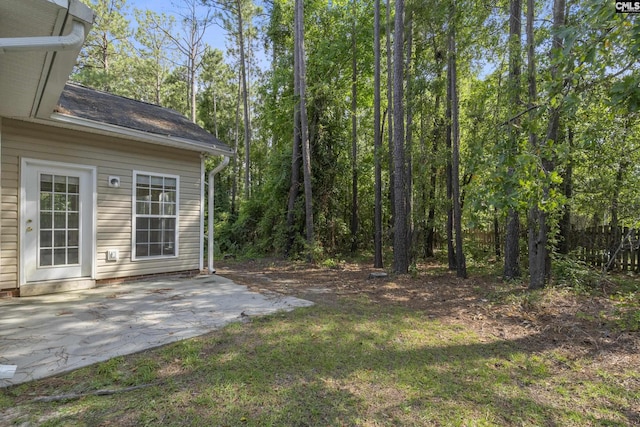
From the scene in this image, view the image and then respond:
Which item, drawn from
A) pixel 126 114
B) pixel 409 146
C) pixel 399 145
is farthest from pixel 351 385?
pixel 409 146

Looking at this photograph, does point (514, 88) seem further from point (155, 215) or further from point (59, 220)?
point (59, 220)

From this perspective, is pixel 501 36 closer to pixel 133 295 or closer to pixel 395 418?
pixel 395 418

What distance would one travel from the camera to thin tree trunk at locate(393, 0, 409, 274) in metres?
7.00

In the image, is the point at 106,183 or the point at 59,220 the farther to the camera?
the point at 106,183

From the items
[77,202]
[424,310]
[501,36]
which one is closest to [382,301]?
[424,310]

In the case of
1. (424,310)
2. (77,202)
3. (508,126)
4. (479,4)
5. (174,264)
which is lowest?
(424,310)

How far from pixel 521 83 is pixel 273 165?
8239 millimetres

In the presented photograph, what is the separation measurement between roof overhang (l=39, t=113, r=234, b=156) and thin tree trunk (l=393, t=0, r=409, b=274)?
3.62m

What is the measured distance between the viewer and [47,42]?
94.0 inches

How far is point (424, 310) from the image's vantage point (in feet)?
15.7

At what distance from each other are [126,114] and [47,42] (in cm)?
405

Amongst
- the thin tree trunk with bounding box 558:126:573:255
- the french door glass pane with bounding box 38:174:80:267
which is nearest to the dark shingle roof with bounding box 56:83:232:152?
the french door glass pane with bounding box 38:174:80:267

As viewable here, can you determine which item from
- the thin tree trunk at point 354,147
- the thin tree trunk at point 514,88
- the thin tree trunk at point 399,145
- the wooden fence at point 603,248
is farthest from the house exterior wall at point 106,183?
the wooden fence at point 603,248

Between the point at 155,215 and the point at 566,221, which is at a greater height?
the point at 155,215
